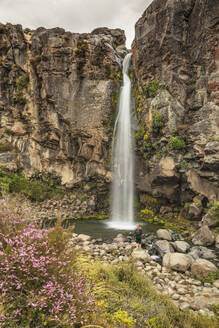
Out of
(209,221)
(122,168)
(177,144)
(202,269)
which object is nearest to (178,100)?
(177,144)

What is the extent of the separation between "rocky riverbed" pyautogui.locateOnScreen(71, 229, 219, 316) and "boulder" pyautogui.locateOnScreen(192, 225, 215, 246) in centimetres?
90

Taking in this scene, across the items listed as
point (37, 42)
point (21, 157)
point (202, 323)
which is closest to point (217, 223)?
point (202, 323)

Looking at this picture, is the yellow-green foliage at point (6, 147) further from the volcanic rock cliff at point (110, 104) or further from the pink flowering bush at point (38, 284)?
the pink flowering bush at point (38, 284)

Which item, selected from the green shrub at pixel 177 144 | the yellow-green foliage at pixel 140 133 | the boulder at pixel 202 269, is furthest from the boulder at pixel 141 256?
the yellow-green foliage at pixel 140 133

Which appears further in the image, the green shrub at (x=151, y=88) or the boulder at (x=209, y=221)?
the green shrub at (x=151, y=88)

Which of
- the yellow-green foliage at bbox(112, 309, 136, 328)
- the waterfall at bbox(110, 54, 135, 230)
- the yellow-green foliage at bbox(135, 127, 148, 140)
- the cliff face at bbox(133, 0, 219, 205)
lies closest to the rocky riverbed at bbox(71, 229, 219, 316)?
the yellow-green foliage at bbox(112, 309, 136, 328)

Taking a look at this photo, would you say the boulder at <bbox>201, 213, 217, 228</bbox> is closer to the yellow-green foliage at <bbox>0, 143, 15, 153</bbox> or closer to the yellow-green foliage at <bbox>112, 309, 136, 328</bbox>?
the yellow-green foliage at <bbox>112, 309, 136, 328</bbox>

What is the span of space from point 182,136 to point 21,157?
17.9 m

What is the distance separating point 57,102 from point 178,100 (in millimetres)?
12851

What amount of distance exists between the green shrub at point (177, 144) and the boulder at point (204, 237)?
6.74 metres

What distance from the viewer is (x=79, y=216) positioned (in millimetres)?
19219

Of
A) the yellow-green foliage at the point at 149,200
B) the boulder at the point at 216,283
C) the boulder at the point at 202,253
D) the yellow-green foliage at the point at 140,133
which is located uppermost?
the yellow-green foliage at the point at 140,133

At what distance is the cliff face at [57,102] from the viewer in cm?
2116

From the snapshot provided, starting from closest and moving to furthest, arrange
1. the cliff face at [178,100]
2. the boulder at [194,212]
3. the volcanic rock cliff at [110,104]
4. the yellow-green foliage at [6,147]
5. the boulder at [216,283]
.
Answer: the boulder at [216,283] → the boulder at [194,212] → the cliff face at [178,100] → the volcanic rock cliff at [110,104] → the yellow-green foliage at [6,147]
